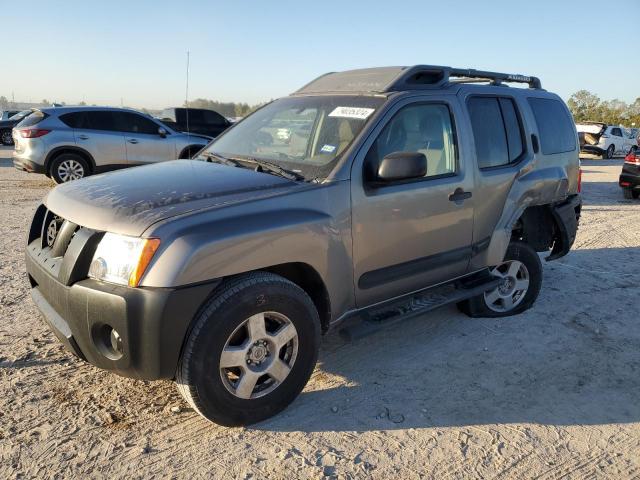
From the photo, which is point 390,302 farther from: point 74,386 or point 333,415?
point 74,386

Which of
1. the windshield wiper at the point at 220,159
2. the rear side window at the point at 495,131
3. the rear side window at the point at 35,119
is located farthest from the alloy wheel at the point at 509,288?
the rear side window at the point at 35,119

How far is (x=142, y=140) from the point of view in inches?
435

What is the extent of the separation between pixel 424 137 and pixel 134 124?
29.1ft

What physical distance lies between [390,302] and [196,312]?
59.3 inches

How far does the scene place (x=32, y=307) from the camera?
4.46 metres

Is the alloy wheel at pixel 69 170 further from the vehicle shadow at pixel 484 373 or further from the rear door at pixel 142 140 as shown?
the vehicle shadow at pixel 484 373

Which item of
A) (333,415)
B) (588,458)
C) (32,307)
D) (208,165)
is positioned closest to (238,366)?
(333,415)

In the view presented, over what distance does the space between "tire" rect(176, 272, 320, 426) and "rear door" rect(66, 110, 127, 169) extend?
29.4ft

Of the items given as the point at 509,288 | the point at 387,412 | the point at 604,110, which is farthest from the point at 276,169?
the point at 604,110

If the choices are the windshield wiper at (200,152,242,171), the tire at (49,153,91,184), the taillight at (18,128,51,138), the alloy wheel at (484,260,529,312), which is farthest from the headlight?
the taillight at (18,128,51,138)

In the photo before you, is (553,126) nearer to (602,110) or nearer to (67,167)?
(67,167)

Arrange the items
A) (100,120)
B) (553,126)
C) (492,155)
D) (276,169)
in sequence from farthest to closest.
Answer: (100,120)
(553,126)
(492,155)
(276,169)

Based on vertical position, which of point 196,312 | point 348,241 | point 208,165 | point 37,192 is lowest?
point 37,192

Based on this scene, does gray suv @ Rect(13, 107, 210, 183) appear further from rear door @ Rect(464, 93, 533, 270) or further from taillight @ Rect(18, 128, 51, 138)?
rear door @ Rect(464, 93, 533, 270)
